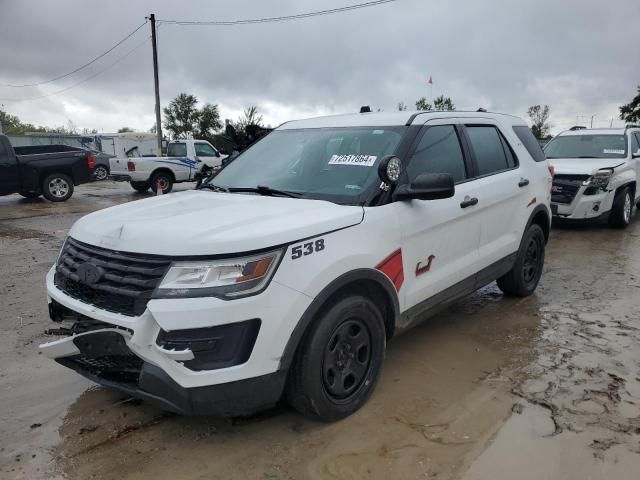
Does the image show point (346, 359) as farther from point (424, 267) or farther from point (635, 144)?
point (635, 144)

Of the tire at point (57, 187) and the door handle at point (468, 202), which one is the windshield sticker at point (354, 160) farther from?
the tire at point (57, 187)

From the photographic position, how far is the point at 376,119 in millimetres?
3768

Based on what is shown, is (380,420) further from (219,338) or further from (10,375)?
(10,375)

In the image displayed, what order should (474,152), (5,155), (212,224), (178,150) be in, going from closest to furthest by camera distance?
1. (212,224)
2. (474,152)
3. (5,155)
4. (178,150)

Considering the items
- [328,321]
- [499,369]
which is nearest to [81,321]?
[328,321]

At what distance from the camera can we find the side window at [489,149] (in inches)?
163

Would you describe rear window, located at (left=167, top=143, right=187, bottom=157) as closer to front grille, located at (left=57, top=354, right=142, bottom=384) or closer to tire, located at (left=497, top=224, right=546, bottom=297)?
tire, located at (left=497, top=224, right=546, bottom=297)

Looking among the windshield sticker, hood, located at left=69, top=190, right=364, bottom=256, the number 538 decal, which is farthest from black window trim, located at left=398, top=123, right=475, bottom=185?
the number 538 decal

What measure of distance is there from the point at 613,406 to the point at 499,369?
2.42 feet

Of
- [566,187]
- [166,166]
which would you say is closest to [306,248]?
[566,187]

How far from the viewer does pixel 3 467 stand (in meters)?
2.58

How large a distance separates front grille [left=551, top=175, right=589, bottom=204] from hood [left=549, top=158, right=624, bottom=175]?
70 millimetres

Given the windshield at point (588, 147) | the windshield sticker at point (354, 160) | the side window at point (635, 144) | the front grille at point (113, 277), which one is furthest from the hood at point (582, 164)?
the front grille at point (113, 277)

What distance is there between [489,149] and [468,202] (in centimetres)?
84
